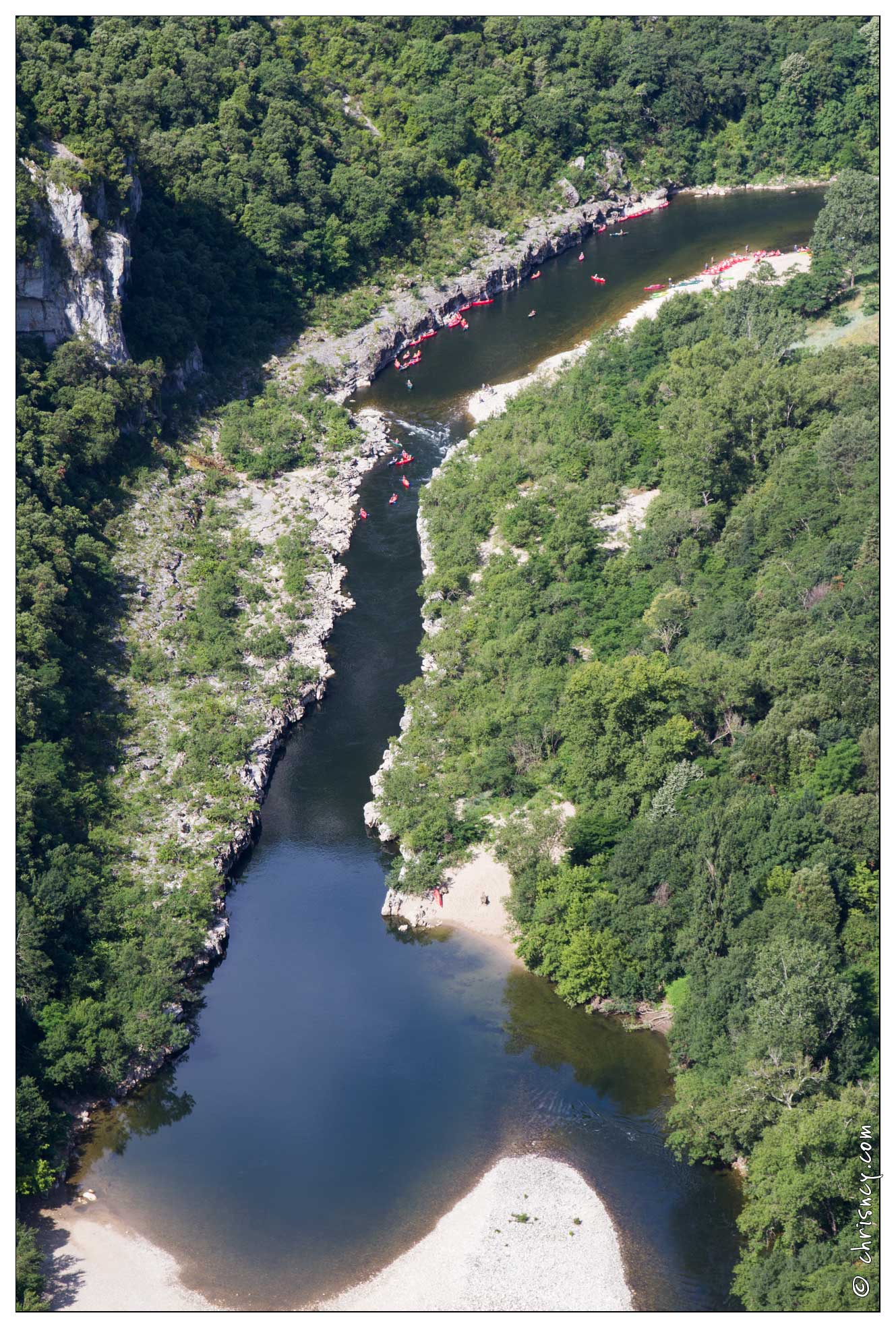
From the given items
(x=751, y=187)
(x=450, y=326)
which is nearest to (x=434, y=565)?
(x=450, y=326)

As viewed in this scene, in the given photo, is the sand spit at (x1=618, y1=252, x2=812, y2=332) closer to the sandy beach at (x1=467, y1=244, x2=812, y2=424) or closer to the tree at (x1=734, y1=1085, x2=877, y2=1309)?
the sandy beach at (x1=467, y1=244, x2=812, y2=424)

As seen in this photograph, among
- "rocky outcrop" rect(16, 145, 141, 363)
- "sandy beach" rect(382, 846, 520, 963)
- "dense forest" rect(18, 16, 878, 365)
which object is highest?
"dense forest" rect(18, 16, 878, 365)

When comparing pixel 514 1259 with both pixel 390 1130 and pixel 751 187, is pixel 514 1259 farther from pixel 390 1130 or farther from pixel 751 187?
pixel 751 187

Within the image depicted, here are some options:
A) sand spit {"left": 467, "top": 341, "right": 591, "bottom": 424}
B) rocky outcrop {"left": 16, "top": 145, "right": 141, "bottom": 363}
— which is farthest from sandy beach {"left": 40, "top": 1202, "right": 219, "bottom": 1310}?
sand spit {"left": 467, "top": 341, "right": 591, "bottom": 424}

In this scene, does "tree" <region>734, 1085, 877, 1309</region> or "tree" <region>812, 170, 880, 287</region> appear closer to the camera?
"tree" <region>734, 1085, 877, 1309</region>

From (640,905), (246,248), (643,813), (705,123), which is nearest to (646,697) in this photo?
(643,813)

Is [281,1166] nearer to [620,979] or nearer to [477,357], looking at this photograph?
[620,979]
